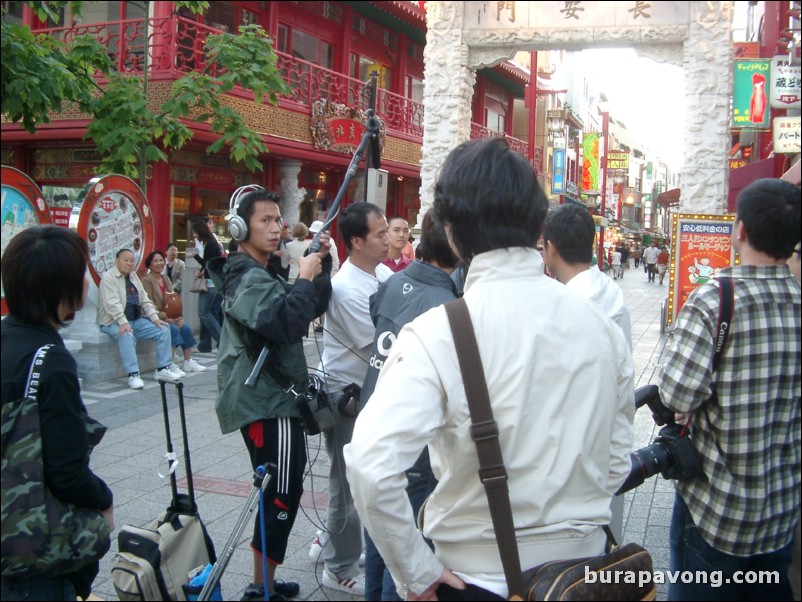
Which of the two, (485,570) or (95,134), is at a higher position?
(95,134)

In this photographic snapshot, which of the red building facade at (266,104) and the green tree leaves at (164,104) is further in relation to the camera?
the red building facade at (266,104)

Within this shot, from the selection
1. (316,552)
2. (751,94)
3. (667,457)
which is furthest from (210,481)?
(751,94)

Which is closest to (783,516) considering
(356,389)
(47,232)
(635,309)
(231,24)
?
(356,389)

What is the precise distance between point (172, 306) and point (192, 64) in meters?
6.81

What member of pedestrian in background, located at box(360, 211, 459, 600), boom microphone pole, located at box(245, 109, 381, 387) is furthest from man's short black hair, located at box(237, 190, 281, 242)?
pedestrian in background, located at box(360, 211, 459, 600)

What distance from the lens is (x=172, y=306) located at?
10.3 m

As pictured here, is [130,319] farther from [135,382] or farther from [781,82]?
[781,82]

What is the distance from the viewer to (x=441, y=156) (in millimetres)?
10898

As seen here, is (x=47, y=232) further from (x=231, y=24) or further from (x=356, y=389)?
(x=231, y=24)

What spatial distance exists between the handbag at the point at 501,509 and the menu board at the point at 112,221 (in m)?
8.09

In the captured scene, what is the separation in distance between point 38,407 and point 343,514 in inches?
81.6

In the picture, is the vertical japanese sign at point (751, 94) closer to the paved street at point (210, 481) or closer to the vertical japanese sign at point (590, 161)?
the paved street at point (210, 481)

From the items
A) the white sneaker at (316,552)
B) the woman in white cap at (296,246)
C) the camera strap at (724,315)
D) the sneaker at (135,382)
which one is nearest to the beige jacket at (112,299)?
the sneaker at (135,382)

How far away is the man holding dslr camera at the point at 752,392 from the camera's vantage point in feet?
7.74
